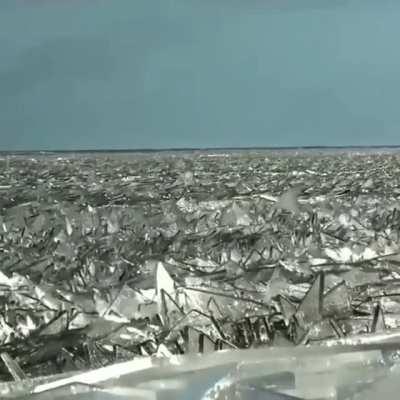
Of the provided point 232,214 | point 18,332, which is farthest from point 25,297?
point 232,214

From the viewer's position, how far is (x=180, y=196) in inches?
59.1

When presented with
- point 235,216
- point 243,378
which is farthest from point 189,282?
point 235,216

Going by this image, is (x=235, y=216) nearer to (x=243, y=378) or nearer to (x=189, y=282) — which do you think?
(x=189, y=282)

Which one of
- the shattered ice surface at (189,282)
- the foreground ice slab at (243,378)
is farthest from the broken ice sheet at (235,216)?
the foreground ice slab at (243,378)

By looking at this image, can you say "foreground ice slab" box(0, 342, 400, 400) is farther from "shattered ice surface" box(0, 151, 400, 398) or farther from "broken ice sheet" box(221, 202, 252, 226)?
"broken ice sheet" box(221, 202, 252, 226)

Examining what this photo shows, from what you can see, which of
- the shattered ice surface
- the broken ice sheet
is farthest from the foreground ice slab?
the broken ice sheet

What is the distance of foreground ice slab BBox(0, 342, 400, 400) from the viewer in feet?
1.52

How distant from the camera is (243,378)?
0.48 m

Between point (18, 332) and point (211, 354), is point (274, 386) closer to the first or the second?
point (211, 354)

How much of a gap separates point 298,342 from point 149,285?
0.16 m

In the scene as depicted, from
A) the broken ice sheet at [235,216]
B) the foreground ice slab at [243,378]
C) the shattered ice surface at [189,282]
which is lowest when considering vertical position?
the foreground ice slab at [243,378]

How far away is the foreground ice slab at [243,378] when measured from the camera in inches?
18.3

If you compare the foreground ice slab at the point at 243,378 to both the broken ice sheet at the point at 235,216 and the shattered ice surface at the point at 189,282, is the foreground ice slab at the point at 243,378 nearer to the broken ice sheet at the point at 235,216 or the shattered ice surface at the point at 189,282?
the shattered ice surface at the point at 189,282

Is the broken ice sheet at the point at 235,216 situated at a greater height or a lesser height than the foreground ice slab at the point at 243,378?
greater
